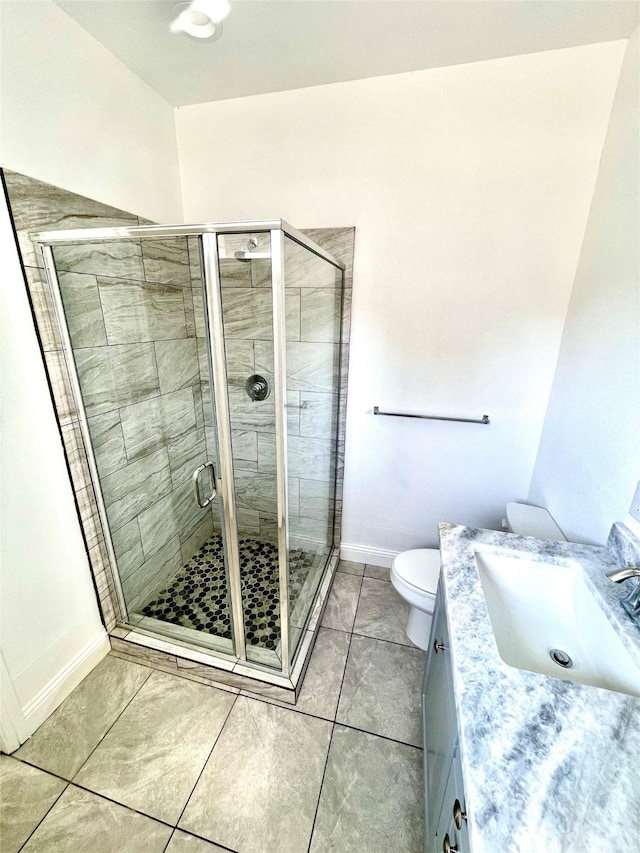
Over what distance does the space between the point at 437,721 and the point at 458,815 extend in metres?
0.43

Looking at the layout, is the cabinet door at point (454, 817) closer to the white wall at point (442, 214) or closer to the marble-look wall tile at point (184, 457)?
the white wall at point (442, 214)

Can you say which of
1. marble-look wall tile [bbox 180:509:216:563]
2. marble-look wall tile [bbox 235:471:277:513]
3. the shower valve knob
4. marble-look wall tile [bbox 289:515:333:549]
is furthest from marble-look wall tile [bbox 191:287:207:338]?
marble-look wall tile [bbox 180:509:216:563]

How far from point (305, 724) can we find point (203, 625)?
26.4 inches

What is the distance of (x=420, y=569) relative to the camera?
1.73 metres

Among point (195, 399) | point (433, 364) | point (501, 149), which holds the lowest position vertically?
point (195, 399)

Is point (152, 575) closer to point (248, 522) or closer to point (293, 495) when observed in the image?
point (248, 522)

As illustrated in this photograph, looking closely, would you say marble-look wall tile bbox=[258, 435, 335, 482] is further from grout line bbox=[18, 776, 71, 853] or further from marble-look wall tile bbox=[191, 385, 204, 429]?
grout line bbox=[18, 776, 71, 853]

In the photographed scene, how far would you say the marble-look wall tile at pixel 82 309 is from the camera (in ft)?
4.66

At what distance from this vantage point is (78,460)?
153cm

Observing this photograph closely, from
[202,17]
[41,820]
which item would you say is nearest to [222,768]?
[41,820]

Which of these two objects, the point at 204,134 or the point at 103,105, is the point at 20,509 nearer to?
the point at 103,105

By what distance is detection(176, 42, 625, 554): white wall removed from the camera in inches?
60.6

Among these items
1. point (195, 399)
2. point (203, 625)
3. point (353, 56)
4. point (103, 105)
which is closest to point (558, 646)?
point (203, 625)

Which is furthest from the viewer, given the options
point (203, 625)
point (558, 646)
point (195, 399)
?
point (195, 399)
